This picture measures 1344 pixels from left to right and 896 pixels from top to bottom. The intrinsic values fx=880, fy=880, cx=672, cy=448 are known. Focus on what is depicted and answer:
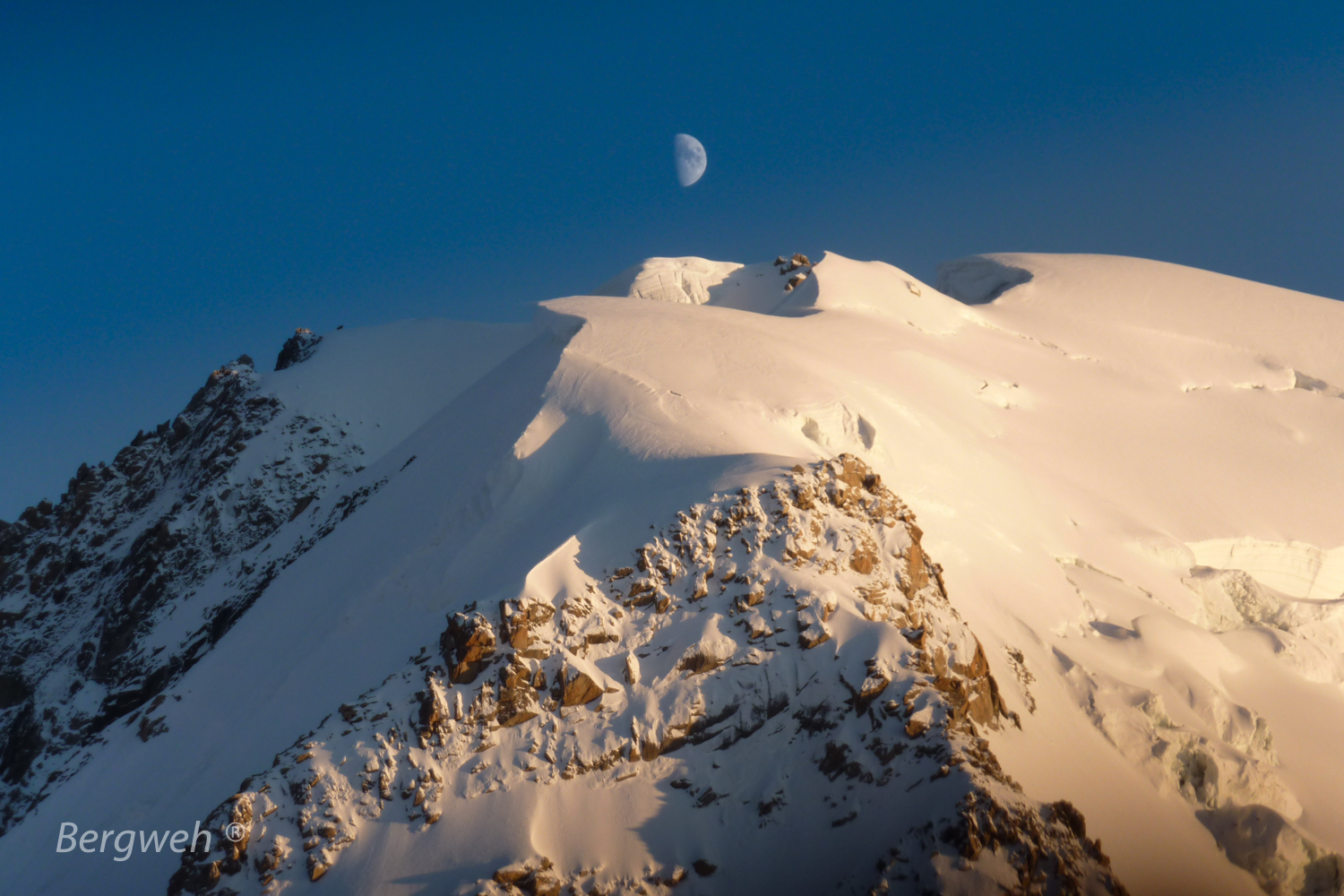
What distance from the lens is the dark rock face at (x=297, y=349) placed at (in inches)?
2295

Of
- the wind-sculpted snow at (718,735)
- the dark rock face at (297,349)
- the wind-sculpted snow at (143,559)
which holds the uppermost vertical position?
the dark rock face at (297,349)

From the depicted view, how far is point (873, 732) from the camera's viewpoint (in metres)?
18.7

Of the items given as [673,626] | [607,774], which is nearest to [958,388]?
[673,626]

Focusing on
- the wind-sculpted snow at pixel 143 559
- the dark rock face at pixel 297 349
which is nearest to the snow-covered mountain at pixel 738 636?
the wind-sculpted snow at pixel 143 559

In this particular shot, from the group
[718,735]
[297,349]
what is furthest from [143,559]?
[718,735]

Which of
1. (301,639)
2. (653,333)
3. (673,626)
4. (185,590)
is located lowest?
(673,626)

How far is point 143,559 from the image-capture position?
1722 inches

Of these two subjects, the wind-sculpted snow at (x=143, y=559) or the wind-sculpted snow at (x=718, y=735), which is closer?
the wind-sculpted snow at (x=718, y=735)

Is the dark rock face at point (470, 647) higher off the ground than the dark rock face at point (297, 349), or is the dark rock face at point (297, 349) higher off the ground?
the dark rock face at point (297, 349)

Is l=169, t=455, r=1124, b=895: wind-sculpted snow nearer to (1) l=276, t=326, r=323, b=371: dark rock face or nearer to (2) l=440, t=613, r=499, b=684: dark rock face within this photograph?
(2) l=440, t=613, r=499, b=684: dark rock face

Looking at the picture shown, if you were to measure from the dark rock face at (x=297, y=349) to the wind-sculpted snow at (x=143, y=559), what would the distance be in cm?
298

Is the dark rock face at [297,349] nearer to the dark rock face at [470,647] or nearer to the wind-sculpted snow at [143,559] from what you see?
the wind-sculpted snow at [143,559]

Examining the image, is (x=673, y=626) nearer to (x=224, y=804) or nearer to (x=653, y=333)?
(x=224, y=804)

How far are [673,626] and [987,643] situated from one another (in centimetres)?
923
